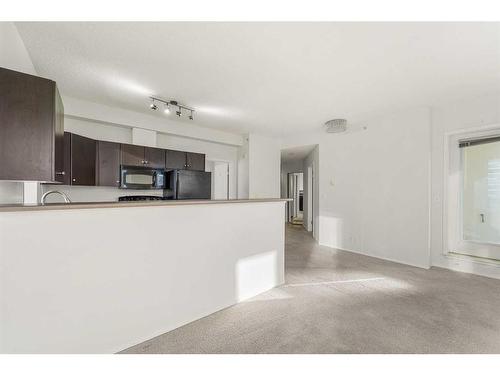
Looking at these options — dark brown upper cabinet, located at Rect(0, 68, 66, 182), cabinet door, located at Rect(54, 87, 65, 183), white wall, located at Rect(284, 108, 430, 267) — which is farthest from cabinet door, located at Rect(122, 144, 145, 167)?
white wall, located at Rect(284, 108, 430, 267)

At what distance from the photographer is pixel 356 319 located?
6.66ft

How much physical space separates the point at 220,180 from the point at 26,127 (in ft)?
14.3

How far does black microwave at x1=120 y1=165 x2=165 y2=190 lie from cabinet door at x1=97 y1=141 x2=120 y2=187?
0.30 ft

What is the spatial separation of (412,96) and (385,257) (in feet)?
8.77

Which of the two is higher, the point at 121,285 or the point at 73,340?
the point at 121,285

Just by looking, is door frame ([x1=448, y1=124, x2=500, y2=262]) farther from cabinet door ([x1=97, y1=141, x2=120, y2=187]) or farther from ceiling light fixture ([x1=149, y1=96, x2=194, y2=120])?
cabinet door ([x1=97, y1=141, x2=120, y2=187])

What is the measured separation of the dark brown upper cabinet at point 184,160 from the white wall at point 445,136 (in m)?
4.11

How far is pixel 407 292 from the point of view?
2.61 meters

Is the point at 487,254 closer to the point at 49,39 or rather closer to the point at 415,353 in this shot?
the point at 415,353

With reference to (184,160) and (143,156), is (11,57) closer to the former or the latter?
(143,156)

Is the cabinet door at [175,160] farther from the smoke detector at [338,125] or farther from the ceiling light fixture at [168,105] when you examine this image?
the smoke detector at [338,125]

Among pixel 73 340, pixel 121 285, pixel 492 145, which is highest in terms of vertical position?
pixel 492 145

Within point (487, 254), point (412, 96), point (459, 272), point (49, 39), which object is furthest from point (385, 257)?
point (49, 39)

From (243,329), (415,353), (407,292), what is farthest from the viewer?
(407,292)
